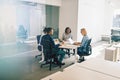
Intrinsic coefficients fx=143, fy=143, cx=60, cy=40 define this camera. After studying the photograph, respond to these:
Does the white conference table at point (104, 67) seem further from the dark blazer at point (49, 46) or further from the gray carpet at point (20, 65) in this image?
the dark blazer at point (49, 46)

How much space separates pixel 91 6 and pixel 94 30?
1596 millimetres

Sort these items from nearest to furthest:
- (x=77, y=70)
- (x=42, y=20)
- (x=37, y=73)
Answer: (x=77, y=70)
(x=37, y=73)
(x=42, y=20)

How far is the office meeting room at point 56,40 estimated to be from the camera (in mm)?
2080

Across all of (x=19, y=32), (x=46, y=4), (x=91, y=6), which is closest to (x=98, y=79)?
(x=19, y=32)

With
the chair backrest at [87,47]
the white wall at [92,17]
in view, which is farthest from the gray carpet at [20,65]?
the white wall at [92,17]

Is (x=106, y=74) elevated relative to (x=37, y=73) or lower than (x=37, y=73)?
elevated

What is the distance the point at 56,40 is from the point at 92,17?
4301 millimetres

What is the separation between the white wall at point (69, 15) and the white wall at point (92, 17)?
224 millimetres

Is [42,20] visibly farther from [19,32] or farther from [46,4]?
[19,32]

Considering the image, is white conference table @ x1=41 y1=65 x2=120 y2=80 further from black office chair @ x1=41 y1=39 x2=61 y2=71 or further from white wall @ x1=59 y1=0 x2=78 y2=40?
white wall @ x1=59 y1=0 x2=78 y2=40

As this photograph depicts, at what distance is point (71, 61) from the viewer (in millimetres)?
5066

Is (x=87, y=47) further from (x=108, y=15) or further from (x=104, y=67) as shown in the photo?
(x=108, y=15)

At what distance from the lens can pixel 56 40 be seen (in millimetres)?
5086

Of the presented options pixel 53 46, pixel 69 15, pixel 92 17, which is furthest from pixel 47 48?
pixel 92 17
